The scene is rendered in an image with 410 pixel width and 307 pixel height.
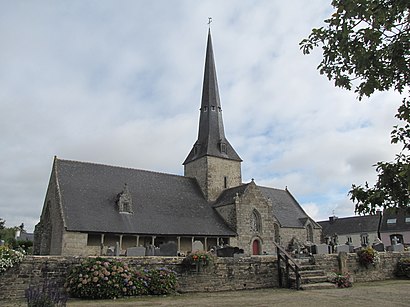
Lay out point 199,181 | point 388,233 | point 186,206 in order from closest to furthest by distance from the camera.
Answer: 1. point 186,206
2. point 199,181
3. point 388,233

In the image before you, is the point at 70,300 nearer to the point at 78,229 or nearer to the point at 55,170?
the point at 78,229

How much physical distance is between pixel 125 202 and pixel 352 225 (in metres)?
36.6

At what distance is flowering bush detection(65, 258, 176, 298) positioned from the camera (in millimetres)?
11133

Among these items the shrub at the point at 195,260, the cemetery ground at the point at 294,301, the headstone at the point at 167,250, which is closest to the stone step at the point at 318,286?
the cemetery ground at the point at 294,301

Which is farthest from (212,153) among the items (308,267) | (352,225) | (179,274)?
(352,225)

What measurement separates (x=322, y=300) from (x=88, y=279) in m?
6.74

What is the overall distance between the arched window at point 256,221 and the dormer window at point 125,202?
9.96m

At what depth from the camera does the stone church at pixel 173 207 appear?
2306 centimetres

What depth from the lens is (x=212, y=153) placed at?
108 feet

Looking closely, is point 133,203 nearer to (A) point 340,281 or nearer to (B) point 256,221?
(B) point 256,221

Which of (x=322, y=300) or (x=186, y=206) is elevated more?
(x=186, y=206)

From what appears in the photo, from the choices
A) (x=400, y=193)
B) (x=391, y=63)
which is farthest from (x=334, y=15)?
(x=400, y=193)

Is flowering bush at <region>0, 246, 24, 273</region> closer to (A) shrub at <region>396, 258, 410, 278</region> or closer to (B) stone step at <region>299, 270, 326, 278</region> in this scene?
(B) stone step at <region>299, 270, 326, 278</region>

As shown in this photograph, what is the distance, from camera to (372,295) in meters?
11.8
